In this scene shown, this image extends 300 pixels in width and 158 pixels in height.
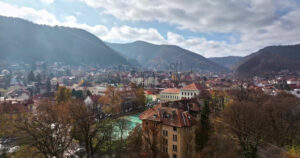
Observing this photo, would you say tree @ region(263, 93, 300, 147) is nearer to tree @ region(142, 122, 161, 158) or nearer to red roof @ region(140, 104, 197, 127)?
red roof @ region(140, 104, 197, 127)

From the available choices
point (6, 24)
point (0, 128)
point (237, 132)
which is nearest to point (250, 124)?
point (237, 132)

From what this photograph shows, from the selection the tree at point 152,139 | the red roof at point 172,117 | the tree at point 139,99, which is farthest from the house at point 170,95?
the tree at point 152,139

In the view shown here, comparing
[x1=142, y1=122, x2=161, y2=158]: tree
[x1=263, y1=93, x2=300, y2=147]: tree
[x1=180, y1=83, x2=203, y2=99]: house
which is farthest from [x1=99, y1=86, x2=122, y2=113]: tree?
[x1=263, y1=93, x2=300, y2=147]: tree

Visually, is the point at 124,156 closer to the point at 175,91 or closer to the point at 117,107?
the point at 117,107

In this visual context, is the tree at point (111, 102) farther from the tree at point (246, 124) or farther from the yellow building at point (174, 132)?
the tree at point (246, 124)

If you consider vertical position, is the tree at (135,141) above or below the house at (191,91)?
below

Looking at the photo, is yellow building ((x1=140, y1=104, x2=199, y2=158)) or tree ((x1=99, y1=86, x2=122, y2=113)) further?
tree ((x1=99, y1=86, x2=122, y2=113))

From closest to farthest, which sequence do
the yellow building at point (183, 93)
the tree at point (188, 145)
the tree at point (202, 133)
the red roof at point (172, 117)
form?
1. the tree at point (188, 145)
2. the red roof at point (172, 117)
3. the tree at point (202, 133)
4. the yellow building at point (183, 93)
